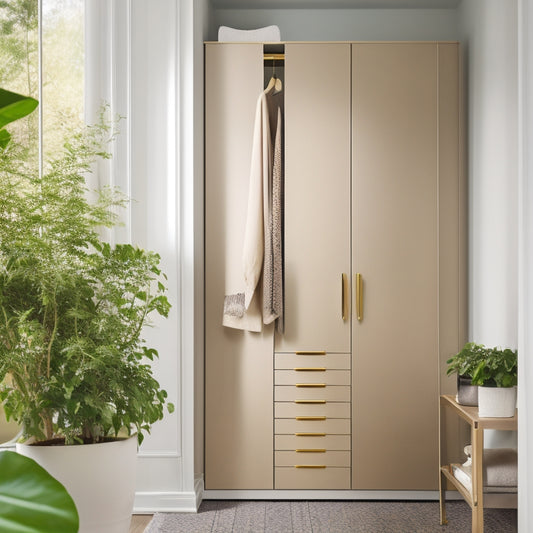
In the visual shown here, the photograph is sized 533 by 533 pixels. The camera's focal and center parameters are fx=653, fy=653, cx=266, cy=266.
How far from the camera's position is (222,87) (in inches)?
136

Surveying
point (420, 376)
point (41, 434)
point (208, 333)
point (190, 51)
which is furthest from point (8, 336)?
point (420, 376)

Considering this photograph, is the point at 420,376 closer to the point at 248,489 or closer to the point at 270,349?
the point at 270,349

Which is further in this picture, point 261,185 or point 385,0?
point 385,0

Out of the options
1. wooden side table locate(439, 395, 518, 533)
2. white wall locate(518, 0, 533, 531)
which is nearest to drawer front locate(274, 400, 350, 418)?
wooden side table locate(439, 395, 518, 533)

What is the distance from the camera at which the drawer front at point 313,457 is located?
3.40 meters

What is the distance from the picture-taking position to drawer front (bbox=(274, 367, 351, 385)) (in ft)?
11.2

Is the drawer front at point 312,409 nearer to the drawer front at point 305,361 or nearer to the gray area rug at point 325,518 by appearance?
the drawer front at point 305,361

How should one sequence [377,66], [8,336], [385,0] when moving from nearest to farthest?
[8,336] < [377,66] < [385,0]

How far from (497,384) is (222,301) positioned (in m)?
1.46

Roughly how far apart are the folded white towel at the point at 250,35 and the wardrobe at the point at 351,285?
107 millimetres

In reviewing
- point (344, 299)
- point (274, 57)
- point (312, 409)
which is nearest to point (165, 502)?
point (312, 409)

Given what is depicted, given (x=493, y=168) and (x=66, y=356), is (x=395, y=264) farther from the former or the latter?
(x=66, y=356)

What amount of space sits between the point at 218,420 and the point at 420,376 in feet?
3.54

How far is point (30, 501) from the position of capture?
0.97 metres
